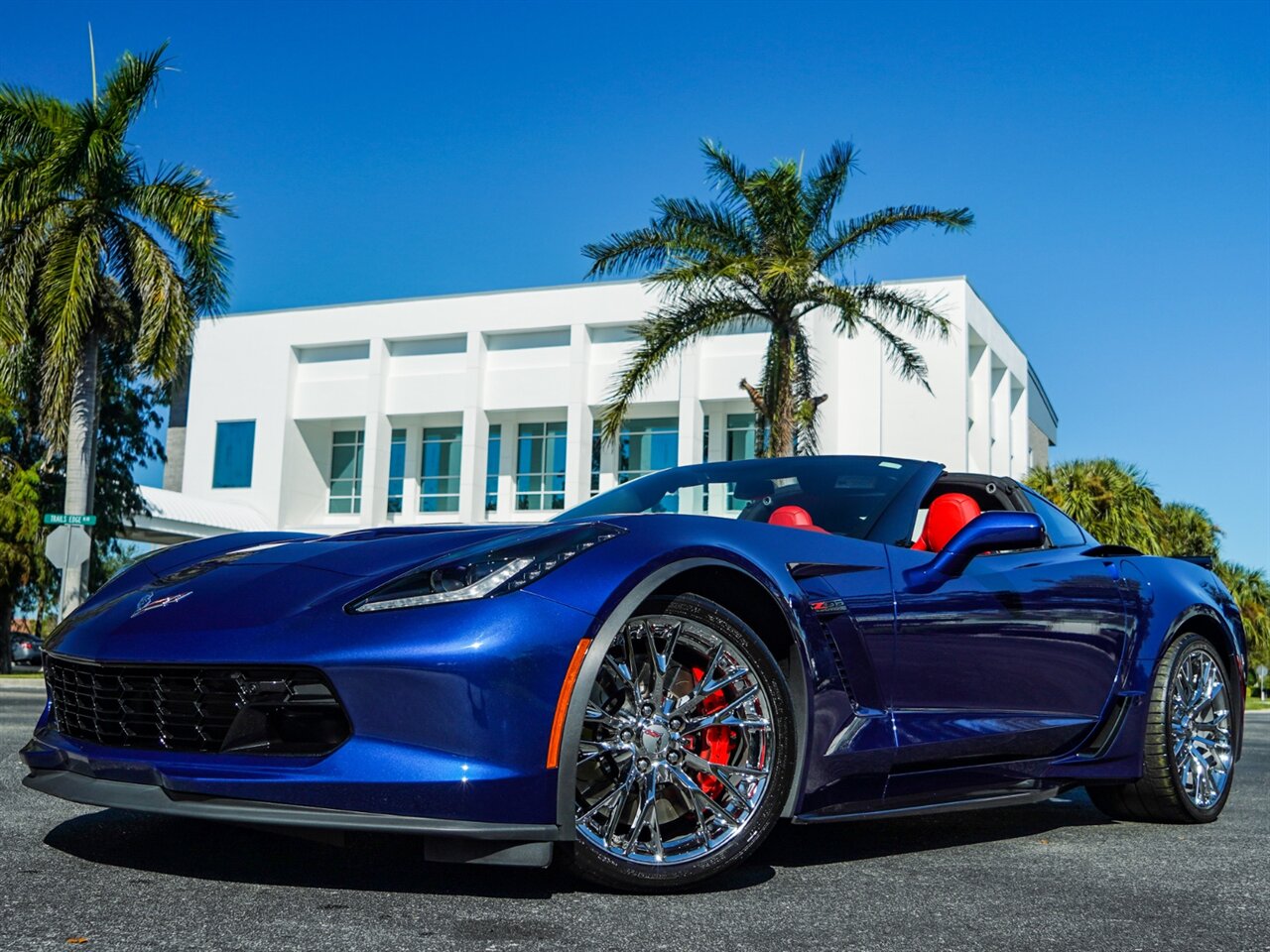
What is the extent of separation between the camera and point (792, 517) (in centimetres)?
427

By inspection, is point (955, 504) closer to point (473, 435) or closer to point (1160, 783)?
point (1160, 783)

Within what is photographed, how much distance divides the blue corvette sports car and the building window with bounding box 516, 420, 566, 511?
37.8m

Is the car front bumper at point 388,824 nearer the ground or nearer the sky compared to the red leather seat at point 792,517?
nearer the ground

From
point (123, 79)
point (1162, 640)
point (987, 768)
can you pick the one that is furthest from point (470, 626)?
point (123, 79)

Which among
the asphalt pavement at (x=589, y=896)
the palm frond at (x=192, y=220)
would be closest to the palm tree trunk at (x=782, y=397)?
the palm frond at (x=192, y=220)

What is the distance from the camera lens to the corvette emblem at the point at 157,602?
3.31m

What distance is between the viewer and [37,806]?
4.27 metres

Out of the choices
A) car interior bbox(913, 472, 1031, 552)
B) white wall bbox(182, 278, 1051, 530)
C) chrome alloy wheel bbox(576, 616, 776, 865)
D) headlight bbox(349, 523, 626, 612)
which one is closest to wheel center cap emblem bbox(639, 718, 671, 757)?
chrome alloy wheel bbox(576, 616, 776, 865)

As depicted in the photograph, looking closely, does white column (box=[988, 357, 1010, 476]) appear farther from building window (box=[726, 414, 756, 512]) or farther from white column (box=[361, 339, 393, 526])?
white column (box=[361, 339, 393, 526])

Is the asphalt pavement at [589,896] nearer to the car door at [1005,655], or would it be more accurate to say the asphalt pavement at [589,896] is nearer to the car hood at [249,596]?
the car door at [1005,655]

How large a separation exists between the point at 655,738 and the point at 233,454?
146 feet

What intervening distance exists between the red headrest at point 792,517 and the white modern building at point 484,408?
110 ft

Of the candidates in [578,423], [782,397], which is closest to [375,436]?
[578,423]

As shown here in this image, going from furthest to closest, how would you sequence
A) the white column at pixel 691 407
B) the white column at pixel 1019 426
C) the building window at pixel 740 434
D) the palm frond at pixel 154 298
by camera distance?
the white column at pixel 1019 426, the building window at pixel 740 434, the white column at pixel 691 407, the palm frond at pixel 154 298
